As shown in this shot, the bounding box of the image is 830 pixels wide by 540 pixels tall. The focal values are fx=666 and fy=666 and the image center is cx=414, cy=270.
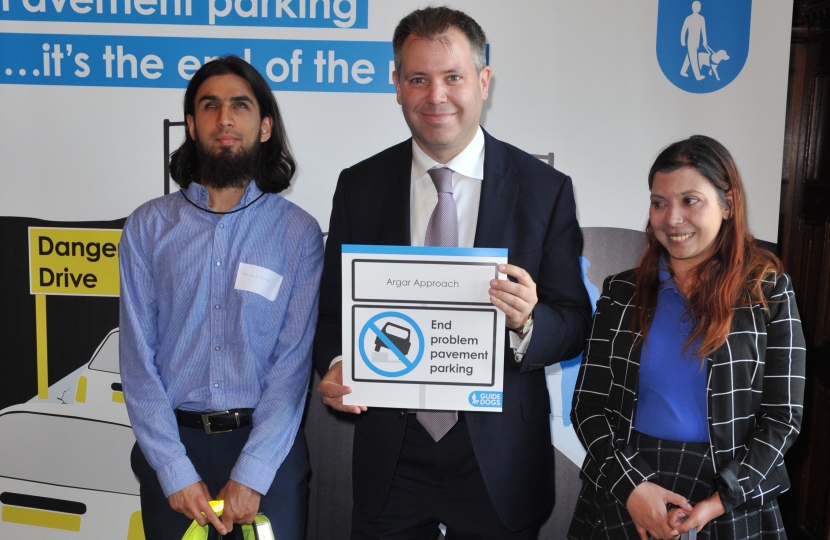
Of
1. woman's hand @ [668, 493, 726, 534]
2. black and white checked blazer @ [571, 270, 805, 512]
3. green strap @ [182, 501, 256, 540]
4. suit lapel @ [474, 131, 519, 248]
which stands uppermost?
suit lapel @ [474, 131, 519, 248]

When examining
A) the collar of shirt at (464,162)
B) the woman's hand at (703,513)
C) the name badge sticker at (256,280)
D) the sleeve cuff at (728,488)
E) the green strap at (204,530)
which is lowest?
the green strap at (204,530)

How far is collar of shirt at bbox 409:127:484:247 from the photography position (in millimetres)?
2057

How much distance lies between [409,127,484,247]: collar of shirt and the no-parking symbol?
289 millimetres

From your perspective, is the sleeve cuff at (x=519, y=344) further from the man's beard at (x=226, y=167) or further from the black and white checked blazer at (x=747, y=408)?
the man's beard at (x=226, y=167)

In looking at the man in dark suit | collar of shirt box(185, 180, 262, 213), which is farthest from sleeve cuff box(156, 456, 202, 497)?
collar of shirt box(185, 180, 262, 213)

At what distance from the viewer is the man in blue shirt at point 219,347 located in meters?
2.13

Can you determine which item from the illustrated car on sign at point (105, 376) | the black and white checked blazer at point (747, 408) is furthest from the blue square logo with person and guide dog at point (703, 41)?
the illustrated car on sign at point (105, 376)

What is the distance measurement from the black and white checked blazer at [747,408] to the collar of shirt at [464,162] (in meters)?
0.70

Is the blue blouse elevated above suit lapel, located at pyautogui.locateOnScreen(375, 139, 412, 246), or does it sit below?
below

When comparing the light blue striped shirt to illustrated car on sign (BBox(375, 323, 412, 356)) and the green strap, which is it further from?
illustrated car on sign (BBox(375, 323, 412, 356))

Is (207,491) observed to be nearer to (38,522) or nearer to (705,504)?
(705,504)

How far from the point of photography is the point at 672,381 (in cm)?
189

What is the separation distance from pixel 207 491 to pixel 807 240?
319cm

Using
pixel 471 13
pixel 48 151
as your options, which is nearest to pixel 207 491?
pixel 48 151
